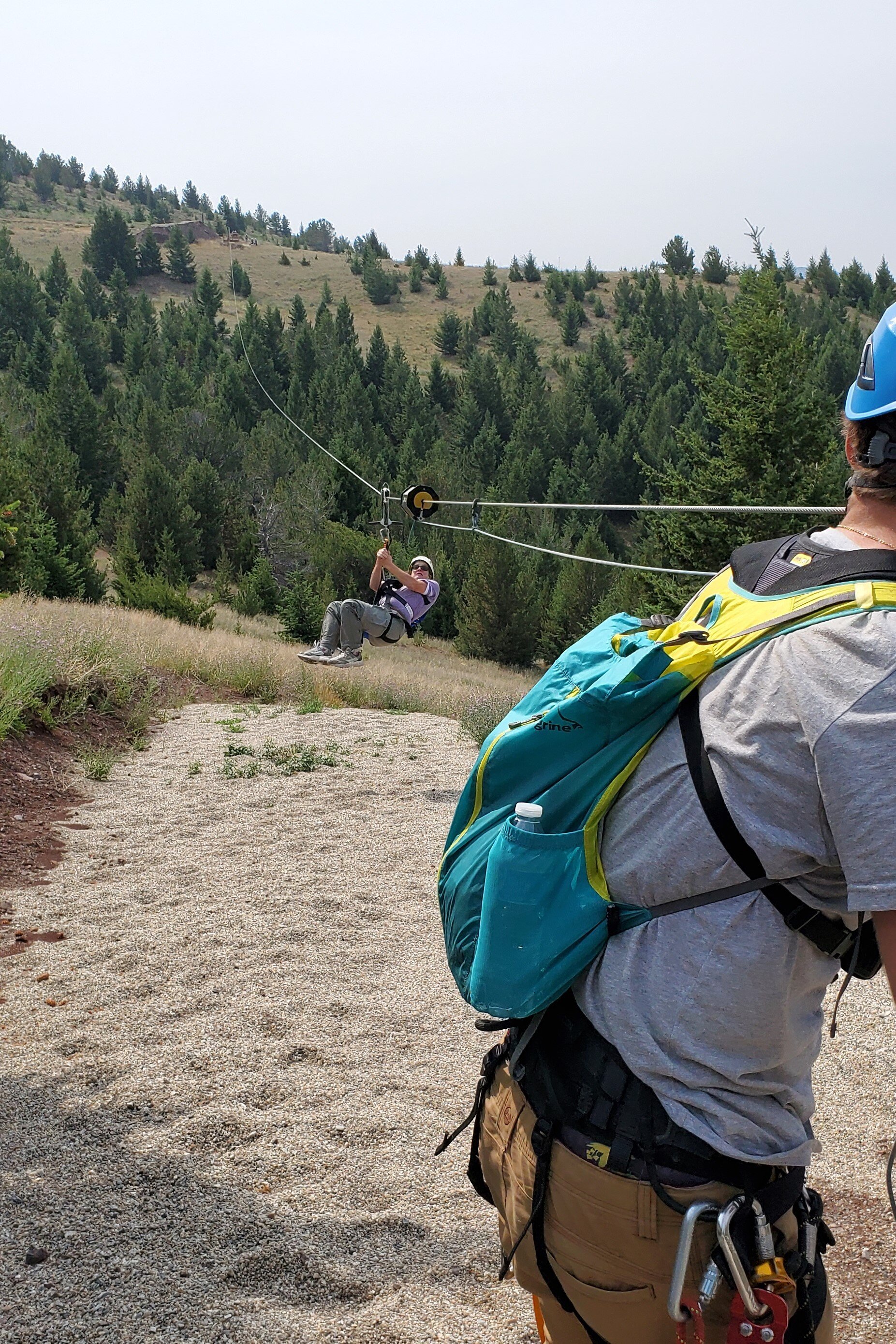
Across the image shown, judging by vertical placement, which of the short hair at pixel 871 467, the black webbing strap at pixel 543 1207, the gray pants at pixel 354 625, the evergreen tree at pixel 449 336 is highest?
the evergreen tree at pixel 449 336

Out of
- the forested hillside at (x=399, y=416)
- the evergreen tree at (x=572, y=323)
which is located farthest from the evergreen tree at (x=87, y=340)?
the evergreen tree at (x=572, y=323)

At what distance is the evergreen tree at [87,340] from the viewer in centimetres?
5659

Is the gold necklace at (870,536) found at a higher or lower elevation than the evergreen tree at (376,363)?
lower

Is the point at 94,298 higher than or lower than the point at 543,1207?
higher

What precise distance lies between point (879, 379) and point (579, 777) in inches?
24.1

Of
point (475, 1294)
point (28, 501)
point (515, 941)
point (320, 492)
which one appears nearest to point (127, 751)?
point (475, 1294)

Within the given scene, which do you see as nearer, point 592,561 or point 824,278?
point 592,561

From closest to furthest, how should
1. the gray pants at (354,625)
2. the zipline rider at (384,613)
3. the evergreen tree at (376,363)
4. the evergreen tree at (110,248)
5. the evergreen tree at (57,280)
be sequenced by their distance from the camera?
the zipline rider at (384,613) < the gray pants at (354,625) < the evergreen tree at (376,363) < the evergreen tree at (57,280) < the evergreen tree at (110,248)

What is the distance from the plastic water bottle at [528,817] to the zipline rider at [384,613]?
8238 mm

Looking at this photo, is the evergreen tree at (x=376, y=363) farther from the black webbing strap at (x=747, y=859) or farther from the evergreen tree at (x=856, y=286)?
the black webbing strap at (x=747, y=859)

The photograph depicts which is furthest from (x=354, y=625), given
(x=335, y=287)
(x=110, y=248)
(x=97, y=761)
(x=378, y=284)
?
(x=335, y=287)

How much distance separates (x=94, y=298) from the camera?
68.2 metres

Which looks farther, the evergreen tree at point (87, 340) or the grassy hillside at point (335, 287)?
the grassy hillside at point (335, 287)

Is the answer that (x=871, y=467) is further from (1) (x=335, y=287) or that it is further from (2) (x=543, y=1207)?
(1) (x=335, y=287)
